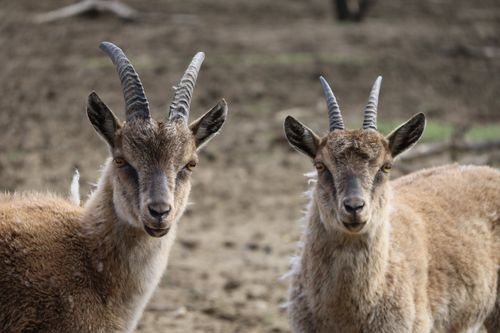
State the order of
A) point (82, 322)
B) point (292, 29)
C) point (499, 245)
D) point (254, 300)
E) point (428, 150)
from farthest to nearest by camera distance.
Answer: point (292, 29) → point (428, 150) → point (254, 300) → point (499, 245) → point (82, 322)

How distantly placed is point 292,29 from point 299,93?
536cm

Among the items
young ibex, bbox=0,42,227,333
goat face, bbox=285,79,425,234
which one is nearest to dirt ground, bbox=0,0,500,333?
young ibex, bbox=0,42,227,333

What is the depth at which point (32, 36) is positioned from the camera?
21484 mm

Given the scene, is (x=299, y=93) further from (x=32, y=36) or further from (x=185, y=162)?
(x=185, y=162)

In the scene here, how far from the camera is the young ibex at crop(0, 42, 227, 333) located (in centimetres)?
654

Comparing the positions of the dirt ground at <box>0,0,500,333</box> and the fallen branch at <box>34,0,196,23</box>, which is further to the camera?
the fallen branch at <box>34,0,196,23</box>

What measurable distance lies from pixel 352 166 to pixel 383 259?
0.76m

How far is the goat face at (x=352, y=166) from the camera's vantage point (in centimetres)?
690

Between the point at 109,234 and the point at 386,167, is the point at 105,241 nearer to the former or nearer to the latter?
the point at 109,234

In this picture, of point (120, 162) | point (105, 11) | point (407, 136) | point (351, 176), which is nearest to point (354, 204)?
point (351, 176)

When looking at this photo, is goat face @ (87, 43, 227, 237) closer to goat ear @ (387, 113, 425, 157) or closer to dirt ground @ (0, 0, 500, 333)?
goat ear @ (387, 113, 425, 157)

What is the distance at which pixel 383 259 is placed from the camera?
24.1ft

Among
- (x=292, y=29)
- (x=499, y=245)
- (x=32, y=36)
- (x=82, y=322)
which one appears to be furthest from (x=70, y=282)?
(x=292, y=29)

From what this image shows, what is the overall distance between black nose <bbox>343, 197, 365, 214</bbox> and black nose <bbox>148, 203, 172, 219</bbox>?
1256 mm
